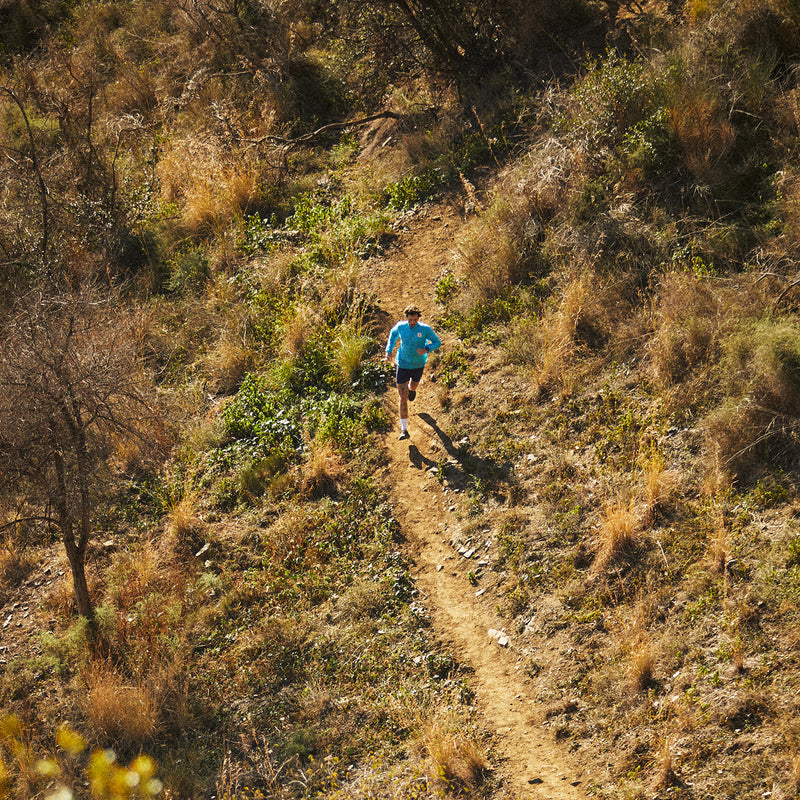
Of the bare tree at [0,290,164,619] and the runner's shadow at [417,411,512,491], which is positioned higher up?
the bare tree at [0,290,164,619]

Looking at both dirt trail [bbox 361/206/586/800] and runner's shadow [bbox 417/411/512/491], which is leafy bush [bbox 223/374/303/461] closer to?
dirt trail [bbox 361/206/586/800]

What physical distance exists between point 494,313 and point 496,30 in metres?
6.87

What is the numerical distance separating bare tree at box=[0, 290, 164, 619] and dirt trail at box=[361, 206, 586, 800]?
11.4 feet

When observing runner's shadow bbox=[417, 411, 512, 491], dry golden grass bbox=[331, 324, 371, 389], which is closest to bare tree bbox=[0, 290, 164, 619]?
dry golden grass bbox=[331, 324, 371, 389]

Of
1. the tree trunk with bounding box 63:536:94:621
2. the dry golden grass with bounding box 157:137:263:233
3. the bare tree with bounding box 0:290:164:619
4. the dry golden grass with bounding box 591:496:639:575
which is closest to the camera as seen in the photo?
the dry golden grass with bounding box 591:496:639:575

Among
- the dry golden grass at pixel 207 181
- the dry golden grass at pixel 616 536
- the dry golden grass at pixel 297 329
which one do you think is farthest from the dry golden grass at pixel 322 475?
the dry golden grass at pixel 207 181

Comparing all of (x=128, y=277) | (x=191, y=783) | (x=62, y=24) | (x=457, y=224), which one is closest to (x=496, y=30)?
(x=457, y=224)

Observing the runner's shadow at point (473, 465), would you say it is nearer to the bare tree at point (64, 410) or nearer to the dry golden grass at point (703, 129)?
the bare tree at point (64, 410)

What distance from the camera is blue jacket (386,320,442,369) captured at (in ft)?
30.7

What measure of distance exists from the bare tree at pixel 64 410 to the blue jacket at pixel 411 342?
3.19 metres

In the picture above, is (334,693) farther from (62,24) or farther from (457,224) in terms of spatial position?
(62,24)

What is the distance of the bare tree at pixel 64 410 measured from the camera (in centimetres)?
802

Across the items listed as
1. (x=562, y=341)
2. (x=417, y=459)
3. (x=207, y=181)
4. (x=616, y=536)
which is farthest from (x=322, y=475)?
(x=207, y=181)

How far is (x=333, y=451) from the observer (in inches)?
393
